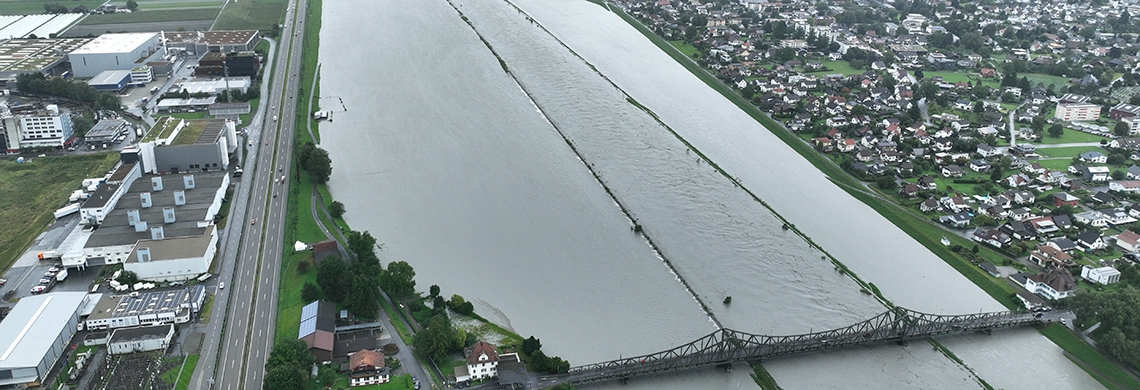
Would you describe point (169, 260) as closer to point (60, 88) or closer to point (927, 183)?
point (60, 88)

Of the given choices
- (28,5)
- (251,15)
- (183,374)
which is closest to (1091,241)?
(183,374)

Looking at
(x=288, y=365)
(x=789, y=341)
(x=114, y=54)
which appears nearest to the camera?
(x=288, y=365)

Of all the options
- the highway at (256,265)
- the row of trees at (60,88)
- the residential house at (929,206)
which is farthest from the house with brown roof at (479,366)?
the row of trees at (60,88)

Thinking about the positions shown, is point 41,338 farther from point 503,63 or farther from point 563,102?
point 503,63

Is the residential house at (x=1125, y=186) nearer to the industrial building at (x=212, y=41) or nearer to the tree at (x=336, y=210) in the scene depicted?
the tree at (x=336, y=210)

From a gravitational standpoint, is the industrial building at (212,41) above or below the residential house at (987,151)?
below

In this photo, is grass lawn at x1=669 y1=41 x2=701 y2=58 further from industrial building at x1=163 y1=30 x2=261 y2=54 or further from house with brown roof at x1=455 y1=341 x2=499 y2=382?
house with brown roof at x1=455 y1=341 x2=499 y2=382
